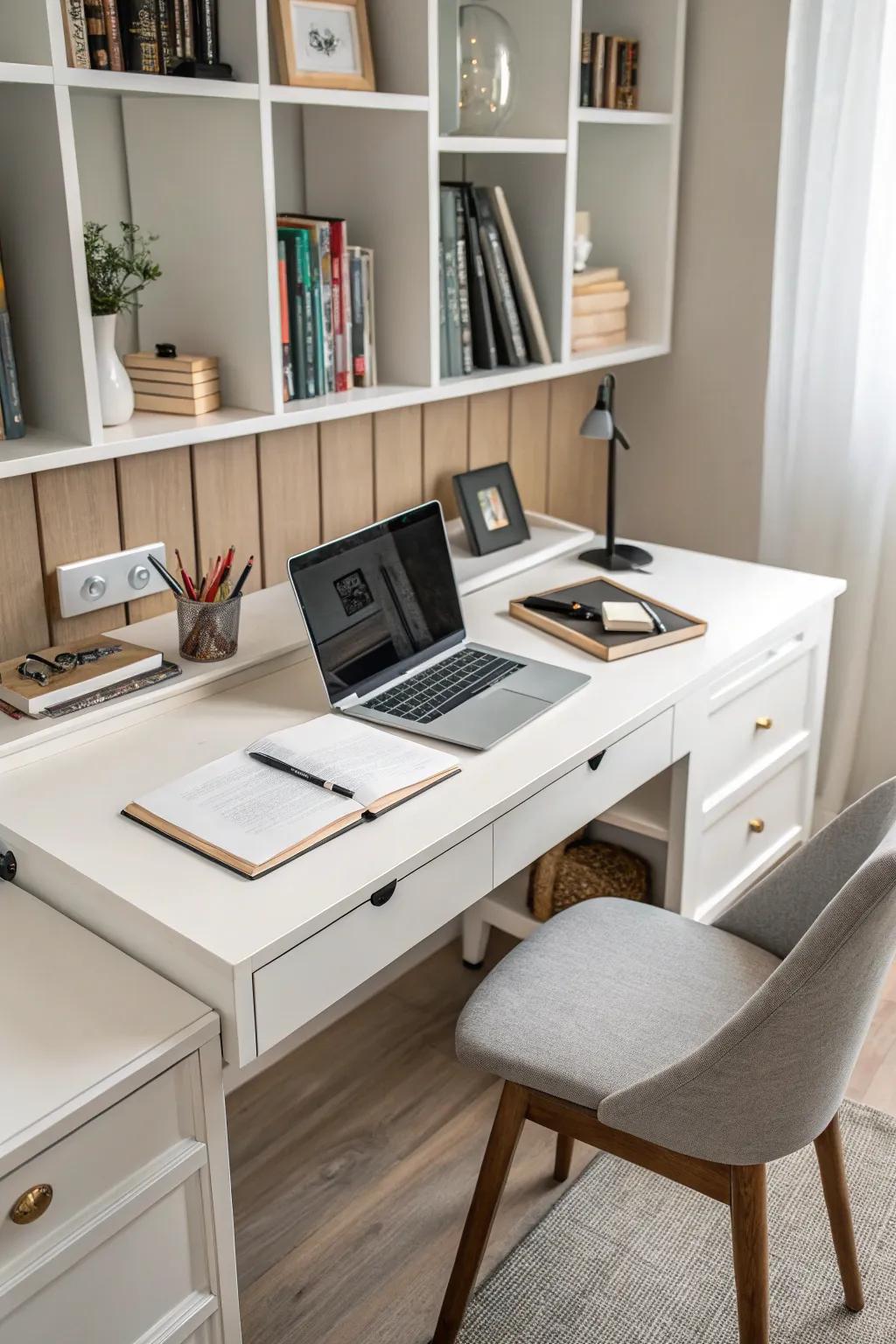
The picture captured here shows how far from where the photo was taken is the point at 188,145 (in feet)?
5.80

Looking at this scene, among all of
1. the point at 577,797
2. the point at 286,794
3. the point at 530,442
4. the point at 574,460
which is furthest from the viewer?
the point at 574,460

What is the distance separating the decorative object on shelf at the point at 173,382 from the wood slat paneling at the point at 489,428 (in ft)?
2.33

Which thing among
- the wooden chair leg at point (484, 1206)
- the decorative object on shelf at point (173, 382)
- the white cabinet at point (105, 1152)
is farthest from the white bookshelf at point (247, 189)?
the wooden chair leg at point (484, 1206)

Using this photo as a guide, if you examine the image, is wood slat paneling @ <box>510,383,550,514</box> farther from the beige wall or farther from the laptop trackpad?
the laptop trackpad

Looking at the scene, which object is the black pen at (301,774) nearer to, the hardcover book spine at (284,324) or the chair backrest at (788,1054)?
the chair backrest at (788,1054)

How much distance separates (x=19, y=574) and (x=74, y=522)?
0.11 m

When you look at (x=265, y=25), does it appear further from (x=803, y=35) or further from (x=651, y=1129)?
(x=651, y=1129)

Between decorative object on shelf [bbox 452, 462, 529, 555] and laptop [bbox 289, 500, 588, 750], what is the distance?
0.37 meters

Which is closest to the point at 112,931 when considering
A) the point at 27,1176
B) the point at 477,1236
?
the point at 27,1176

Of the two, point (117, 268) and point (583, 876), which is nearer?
point (117, 268)

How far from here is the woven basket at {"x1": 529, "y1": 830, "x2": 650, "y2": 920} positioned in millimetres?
2227

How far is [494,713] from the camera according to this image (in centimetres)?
172

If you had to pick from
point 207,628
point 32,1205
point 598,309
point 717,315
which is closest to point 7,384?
point 207,628

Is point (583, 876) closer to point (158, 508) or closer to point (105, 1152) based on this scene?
point (158, 508)
